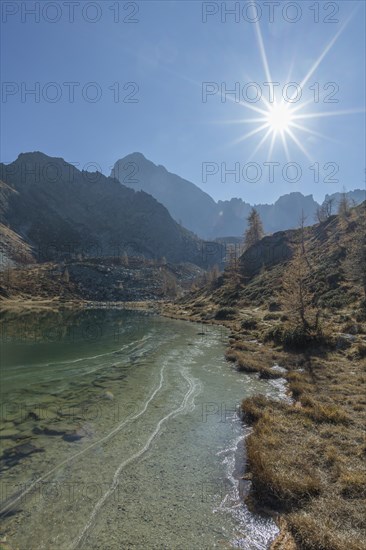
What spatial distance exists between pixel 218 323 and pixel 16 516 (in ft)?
201

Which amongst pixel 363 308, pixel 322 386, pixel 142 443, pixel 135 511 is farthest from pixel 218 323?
pixel 135 511

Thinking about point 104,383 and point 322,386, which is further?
point 104,383

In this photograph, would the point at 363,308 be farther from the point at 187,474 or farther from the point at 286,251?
the point at 286,251

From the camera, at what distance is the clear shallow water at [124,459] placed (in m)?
8.89

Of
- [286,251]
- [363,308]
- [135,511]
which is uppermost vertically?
[286,251]

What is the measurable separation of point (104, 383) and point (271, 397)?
1168cm

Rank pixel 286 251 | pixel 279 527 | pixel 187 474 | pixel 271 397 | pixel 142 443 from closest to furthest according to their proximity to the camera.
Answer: pixel 279 527, pixel 187 474, pixel 142 443, pixel 271 397, pixel 286 251

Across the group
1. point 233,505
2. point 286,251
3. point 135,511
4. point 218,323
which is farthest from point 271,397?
point 286,251

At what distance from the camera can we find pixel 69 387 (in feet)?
73.5

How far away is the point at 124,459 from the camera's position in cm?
1283

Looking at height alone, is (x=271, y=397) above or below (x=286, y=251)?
below

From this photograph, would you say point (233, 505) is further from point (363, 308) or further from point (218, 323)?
point (218, 323)

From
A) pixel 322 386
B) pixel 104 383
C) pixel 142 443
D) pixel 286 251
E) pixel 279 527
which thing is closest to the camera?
pixel 279 527

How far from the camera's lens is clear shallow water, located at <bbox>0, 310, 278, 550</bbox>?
8.89m
